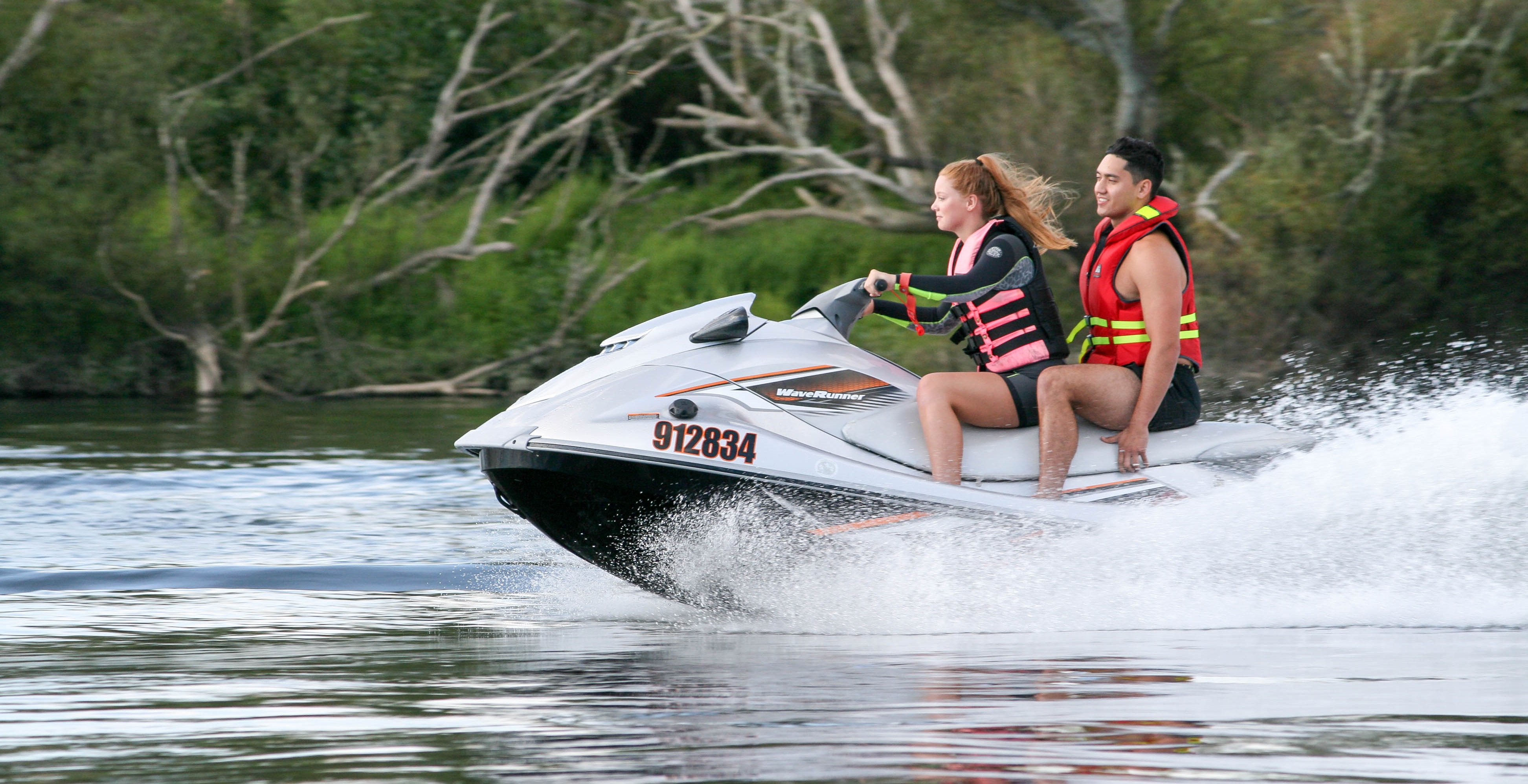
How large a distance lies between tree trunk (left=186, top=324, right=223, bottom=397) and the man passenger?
10.6 metres

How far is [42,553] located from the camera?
5676 mm

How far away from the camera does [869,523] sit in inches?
168

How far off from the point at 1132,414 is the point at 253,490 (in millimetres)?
4363

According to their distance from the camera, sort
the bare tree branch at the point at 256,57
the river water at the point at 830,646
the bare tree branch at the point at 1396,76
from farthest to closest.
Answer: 1. the bare tree branch at the point at 256,57
2. the bare tree branch at the point at 1396,76
3. the river water at the point at 830,646

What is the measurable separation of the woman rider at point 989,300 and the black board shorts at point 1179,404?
313 mm

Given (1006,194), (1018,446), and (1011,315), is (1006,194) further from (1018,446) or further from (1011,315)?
(1018,446)

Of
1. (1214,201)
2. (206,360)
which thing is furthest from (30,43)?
(1214,201)

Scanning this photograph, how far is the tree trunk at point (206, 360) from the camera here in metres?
13.8

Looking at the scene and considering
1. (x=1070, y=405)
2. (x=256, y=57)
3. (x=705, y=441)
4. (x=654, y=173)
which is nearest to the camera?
(x=705, y=441)

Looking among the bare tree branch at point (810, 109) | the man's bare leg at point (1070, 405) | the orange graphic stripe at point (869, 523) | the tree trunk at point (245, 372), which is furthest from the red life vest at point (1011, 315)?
the tree trunk at point (245, 372)

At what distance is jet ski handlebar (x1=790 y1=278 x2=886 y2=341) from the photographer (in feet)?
14.7

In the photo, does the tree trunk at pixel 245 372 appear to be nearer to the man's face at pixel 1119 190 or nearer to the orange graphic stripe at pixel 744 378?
the orange graphic stripe at pixel 744 378

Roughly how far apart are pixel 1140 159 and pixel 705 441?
4.60ft

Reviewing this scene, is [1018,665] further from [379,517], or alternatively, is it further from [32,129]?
[32,129]
